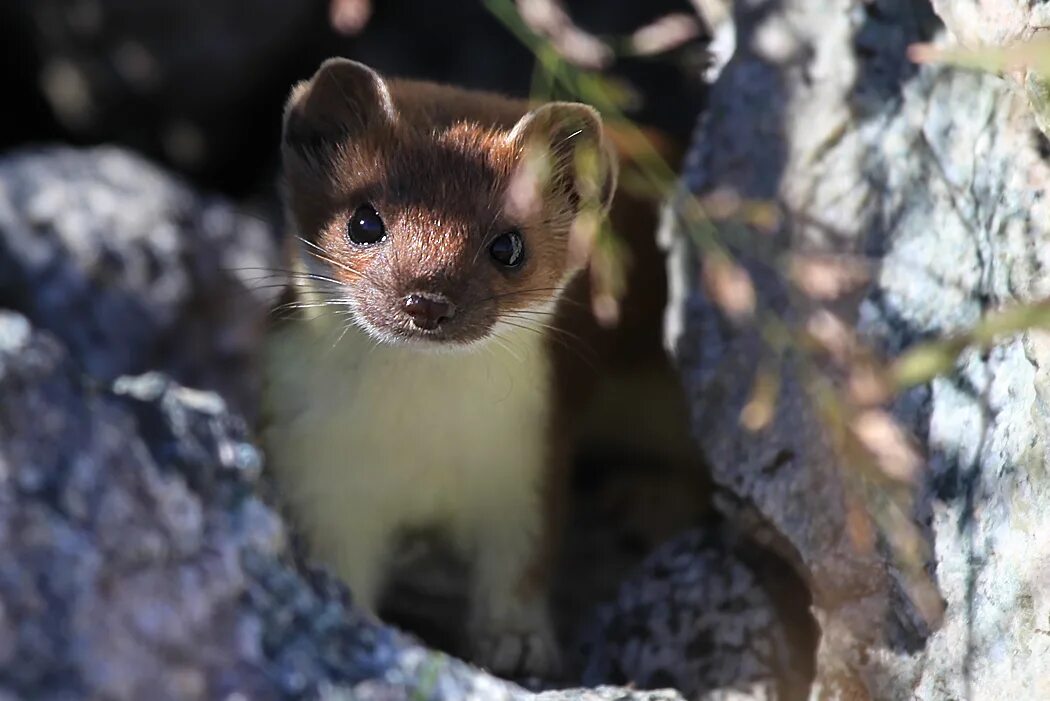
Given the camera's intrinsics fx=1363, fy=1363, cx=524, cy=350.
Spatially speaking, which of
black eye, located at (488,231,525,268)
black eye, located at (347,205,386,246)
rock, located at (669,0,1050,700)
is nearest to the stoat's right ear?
black eye, located at (347,205,386,246)

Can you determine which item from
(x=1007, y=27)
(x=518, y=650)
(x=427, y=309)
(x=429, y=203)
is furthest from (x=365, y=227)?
(x=1007, y=27)

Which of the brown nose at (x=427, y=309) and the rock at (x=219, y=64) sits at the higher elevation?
the rock at (x=219, y=64)

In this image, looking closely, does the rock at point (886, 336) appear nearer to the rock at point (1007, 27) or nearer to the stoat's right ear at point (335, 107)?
the rock at point (1007, 27)

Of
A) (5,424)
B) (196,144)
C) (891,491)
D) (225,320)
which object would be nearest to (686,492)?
(225,320)

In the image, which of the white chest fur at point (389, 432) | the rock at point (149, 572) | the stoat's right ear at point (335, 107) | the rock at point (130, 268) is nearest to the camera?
the rock at point (149, 572)

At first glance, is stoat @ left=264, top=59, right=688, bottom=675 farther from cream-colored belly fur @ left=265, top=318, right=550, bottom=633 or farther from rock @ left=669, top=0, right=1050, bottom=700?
rock @ left=669, top=0, right=1050, bottom=700

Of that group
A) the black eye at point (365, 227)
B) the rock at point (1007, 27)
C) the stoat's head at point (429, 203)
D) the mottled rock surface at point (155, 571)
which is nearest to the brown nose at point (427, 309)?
the stoat's head at point (429, 203)
